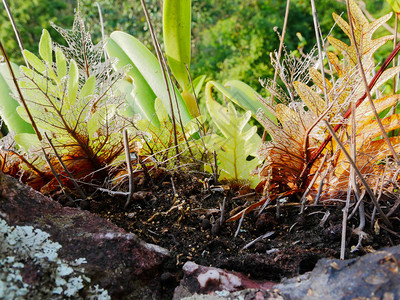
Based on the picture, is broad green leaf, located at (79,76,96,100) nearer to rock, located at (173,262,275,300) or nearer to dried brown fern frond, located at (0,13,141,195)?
dried brown fern frond, located at (0,13,141,195)

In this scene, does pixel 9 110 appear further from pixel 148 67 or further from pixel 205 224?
pixel 205 224

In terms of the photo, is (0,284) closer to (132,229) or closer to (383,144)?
(132,229)

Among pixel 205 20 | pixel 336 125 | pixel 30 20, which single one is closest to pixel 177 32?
pixel 336 125

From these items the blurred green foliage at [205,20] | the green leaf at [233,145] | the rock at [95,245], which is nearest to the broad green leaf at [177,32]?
the green leaf at [233,145]

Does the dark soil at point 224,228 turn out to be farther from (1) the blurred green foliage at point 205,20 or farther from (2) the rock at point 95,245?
(1) the blurred green foliage at point 205,20

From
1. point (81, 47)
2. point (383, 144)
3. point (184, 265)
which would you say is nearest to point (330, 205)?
point (383, 144)

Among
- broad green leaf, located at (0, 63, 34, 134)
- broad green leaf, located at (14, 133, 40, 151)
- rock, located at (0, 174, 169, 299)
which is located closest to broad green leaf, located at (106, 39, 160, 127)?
broad green leaf, located at (0, 63, 34, 134)
